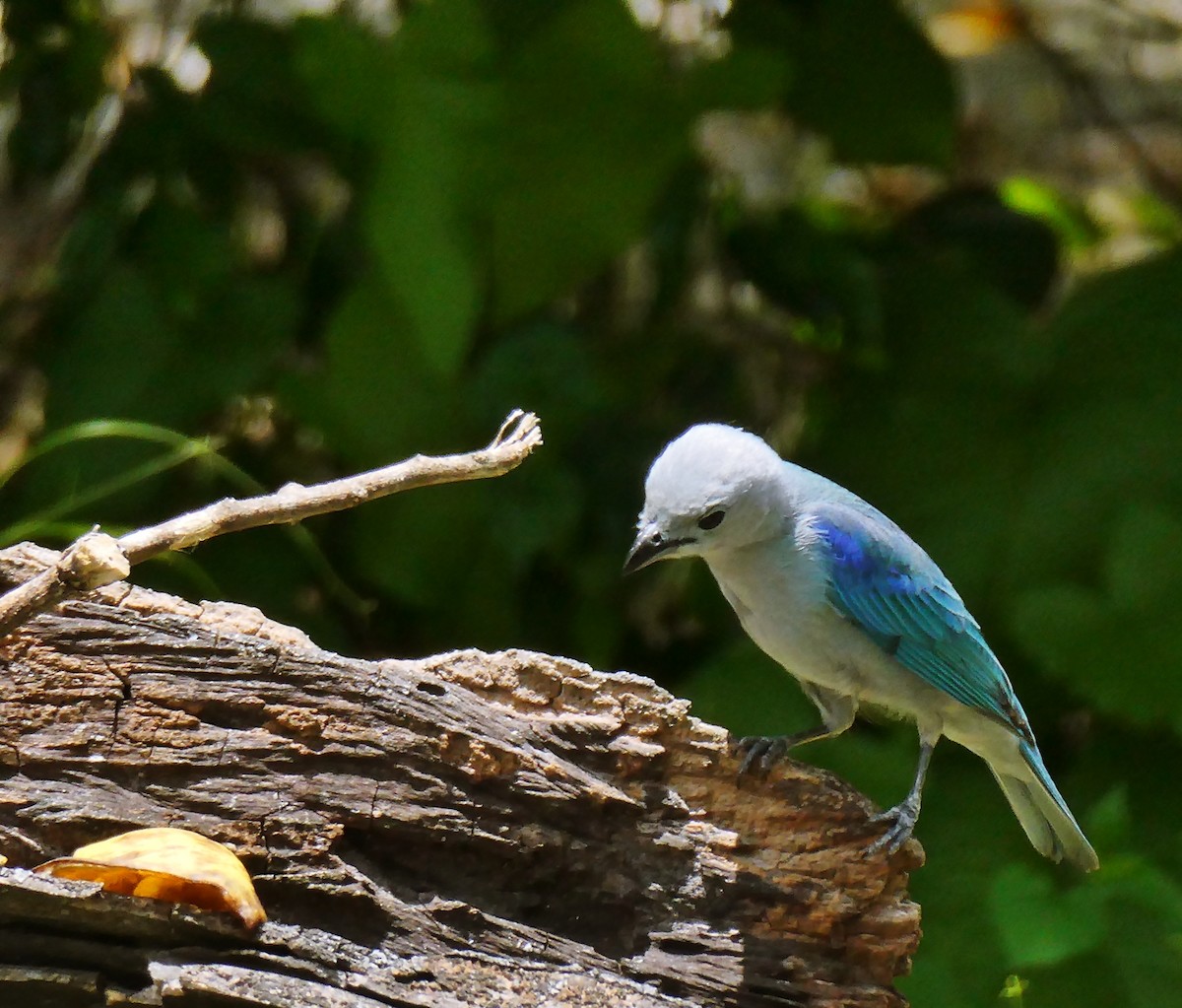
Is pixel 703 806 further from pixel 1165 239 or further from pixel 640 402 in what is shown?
pixel 1165 239

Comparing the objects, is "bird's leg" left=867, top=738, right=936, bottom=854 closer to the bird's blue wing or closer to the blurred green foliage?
the bird's blue wing

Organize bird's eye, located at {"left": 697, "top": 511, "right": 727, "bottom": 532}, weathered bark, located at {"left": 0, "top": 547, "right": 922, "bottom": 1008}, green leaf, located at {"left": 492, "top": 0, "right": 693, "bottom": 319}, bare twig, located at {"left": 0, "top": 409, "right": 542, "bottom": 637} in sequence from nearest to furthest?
bare twig, located at {"left": 0, "top": 409, "right": 542, "bottom": 637} → weathered bark, located at {"left": 0, "top": 547, "right": 922, "bottom": 1008} → bird's eye, located at {"left": 697, "top": 511, "right": 727, "bottom": 532} → green leaf, located at {"left": 492, "top": 0, "right": 693, "bottom": 319}

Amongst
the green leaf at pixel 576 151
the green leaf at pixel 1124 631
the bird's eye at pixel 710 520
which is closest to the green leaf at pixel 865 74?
the green leaf at pixel 576 151

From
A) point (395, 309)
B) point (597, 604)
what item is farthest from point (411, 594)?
point (395, 309)

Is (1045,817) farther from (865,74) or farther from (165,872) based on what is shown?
(865,74)

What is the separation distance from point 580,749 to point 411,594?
148cm

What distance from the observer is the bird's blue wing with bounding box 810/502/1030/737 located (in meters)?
2.16

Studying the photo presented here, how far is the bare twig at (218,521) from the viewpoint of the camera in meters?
1.33

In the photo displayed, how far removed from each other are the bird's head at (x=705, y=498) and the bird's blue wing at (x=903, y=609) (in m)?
0.14

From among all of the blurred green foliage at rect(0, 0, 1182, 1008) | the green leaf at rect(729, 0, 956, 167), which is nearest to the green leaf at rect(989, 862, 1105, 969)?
the blurred green foliage at rect(0, 0, 1182, 1008)

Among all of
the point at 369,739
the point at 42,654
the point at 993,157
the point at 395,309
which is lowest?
the point at 369,739

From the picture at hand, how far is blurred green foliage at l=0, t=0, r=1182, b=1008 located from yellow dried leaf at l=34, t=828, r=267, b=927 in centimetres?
133

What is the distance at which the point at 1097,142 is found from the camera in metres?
5.69

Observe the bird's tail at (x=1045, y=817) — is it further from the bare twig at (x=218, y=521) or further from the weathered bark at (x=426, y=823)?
the bare twig at (x=218, y=521)
